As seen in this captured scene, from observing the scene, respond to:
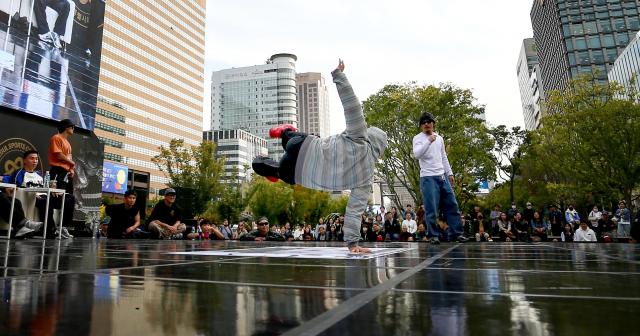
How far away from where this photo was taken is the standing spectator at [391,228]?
12406 millimetres

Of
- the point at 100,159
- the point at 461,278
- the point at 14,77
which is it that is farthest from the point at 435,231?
the point at 100,159

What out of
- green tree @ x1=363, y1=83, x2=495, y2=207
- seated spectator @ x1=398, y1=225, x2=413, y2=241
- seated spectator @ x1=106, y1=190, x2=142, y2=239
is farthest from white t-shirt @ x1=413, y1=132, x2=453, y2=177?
green tree @ x1=363, y1=83, x2=495, y2=207

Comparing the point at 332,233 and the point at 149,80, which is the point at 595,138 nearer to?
the point at 332,233

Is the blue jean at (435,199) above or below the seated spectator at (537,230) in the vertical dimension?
above

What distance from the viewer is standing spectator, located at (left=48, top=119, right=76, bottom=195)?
6.12m

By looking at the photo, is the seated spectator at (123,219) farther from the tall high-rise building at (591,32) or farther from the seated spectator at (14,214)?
the tall high-rise building at (591,32)

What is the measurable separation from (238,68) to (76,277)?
12579cm

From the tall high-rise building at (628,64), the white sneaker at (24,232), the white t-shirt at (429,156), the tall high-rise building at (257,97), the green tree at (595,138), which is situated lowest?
the white sneaker at (24,232)

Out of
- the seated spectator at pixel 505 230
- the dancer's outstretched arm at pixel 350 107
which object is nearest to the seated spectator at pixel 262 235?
the seated spectator at pixel 505 230

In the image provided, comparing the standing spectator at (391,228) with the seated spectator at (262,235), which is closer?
the seated spectator at (262,235)

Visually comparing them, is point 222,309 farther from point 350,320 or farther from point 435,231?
point 435,231

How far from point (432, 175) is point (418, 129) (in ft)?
53.4

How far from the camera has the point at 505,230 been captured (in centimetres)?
1102

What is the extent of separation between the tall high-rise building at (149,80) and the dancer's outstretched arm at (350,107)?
6906cm
